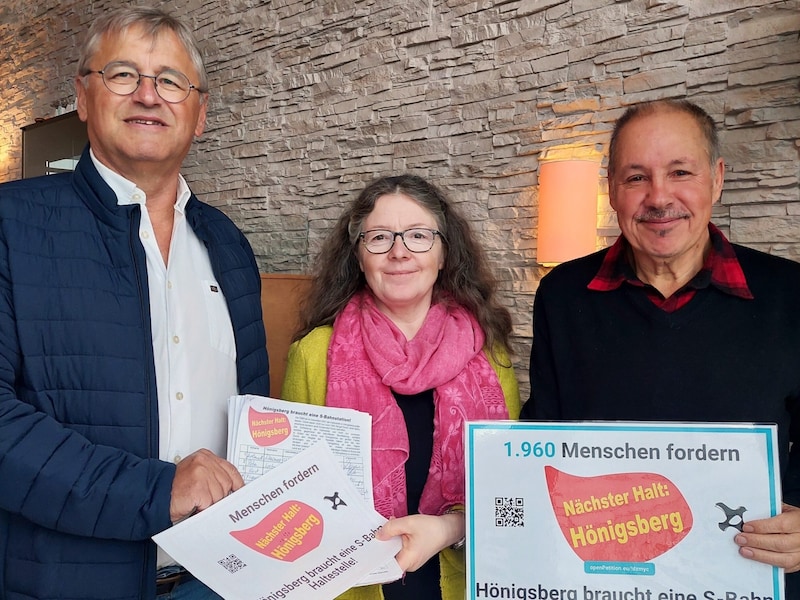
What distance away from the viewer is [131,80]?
1.48m

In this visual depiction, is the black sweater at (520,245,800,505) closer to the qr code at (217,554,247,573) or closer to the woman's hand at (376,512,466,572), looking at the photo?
the woman's hand at (376,512,466,572)

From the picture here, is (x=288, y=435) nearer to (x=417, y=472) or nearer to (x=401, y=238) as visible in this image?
(x=417, y=472)

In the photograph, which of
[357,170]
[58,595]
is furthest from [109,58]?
[357,170]

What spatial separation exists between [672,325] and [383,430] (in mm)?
737

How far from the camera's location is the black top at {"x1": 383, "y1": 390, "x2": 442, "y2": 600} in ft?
5.21

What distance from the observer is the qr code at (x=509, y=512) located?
1.23m

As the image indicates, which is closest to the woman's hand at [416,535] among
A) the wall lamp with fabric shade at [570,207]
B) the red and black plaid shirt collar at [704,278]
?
the red and black plaid shirt collar at [704,278]

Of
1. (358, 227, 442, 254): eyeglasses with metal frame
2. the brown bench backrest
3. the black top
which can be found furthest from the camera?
the brown bench backrest

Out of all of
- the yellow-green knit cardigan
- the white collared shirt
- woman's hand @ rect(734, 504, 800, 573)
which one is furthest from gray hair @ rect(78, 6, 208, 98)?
→ woman's hand @ rect(734, 504, 800, 573)

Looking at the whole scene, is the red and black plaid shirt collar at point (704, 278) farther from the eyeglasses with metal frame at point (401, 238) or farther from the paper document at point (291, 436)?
the paper document at point (291, 436)

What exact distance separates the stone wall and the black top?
5.16 ft

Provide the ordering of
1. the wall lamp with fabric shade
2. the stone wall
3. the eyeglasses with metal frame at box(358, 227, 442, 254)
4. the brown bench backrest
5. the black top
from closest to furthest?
the black top → the eyeglasses with metal frame at box(358, 227, 442, 254) → the stone wall → the wall lamp with fabric shade → the brown bench backrest

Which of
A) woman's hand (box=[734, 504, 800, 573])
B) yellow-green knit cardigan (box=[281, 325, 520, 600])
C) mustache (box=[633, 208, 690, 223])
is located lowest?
woman's hand (box=[734, 504, 800, 573])

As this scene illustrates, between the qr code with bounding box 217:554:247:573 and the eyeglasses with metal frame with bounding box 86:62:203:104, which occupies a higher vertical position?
the eyeglasses with metal frame with bounding box 86:62:203:104
